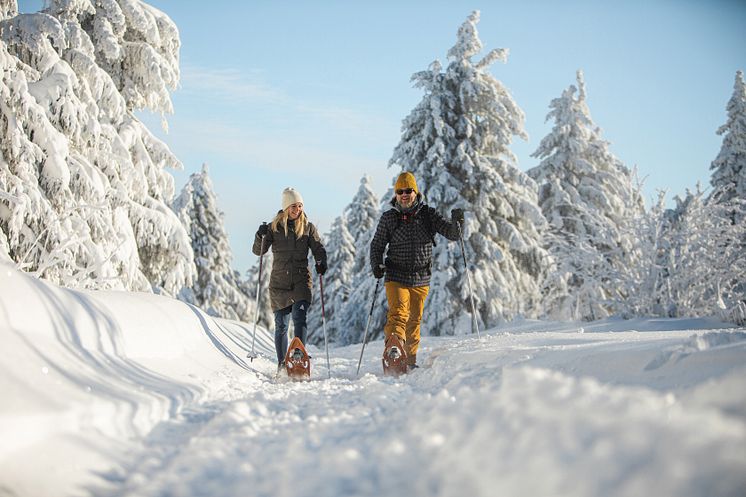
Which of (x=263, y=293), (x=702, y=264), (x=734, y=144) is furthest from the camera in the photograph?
(x=263, y=293)

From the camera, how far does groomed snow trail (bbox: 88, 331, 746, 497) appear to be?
156cm

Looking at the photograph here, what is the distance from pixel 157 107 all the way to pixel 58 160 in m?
4.38

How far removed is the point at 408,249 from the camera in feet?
19.3

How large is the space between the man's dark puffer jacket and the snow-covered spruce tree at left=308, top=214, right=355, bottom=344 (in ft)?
66.6

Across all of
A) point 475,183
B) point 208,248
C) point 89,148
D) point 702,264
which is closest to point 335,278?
point 208,248

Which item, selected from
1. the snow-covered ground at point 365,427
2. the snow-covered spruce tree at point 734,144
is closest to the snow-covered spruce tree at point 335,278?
the snow-covered spruce tree at point 734,144

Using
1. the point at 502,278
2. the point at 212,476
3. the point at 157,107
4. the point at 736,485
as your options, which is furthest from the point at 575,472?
the point at 502,278

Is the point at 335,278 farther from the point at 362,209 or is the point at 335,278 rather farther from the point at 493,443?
the point at 493,443

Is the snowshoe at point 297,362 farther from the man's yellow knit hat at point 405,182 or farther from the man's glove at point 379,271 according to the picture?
the man's yellow knit hat at point 405,182

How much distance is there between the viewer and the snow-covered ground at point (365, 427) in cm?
162

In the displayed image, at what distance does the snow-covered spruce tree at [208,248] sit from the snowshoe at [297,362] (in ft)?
59.2

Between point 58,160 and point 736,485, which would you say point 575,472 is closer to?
point 736,485

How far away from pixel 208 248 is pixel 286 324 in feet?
59.6

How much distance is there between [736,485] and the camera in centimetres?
141
